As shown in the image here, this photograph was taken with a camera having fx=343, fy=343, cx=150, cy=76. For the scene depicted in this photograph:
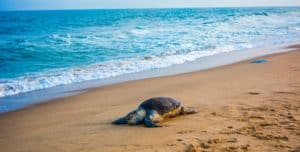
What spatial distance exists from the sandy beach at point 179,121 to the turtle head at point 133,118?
0.50 feet

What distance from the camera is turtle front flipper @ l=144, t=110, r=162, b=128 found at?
5386 millimetres

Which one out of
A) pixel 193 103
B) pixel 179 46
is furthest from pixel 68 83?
pixel 179 46

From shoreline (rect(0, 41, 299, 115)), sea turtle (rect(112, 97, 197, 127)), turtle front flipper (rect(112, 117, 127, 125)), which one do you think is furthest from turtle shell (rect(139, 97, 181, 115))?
shoreline (rect(0, 41, 299, 115))

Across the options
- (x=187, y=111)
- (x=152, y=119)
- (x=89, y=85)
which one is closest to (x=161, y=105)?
(x=152, y=119)

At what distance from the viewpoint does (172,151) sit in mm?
4270

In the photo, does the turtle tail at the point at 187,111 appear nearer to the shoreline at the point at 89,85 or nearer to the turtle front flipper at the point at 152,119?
the turtle front flipper at the point at 152,119

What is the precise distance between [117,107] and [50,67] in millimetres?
7526

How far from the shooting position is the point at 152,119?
17.9 feet

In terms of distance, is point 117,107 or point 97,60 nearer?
point 117,107

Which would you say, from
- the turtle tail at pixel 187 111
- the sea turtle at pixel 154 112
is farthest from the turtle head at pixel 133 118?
the turtle tail at pixel 187 111

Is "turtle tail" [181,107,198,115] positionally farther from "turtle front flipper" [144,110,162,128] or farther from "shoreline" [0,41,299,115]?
"shoreline" [0,41,299,115]

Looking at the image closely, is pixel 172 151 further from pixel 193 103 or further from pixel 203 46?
pixel 203 46

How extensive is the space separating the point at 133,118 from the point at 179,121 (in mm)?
758

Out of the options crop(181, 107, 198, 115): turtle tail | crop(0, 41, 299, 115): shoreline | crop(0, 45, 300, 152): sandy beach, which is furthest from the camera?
crop(0, 41, 299, 115): shoreline
